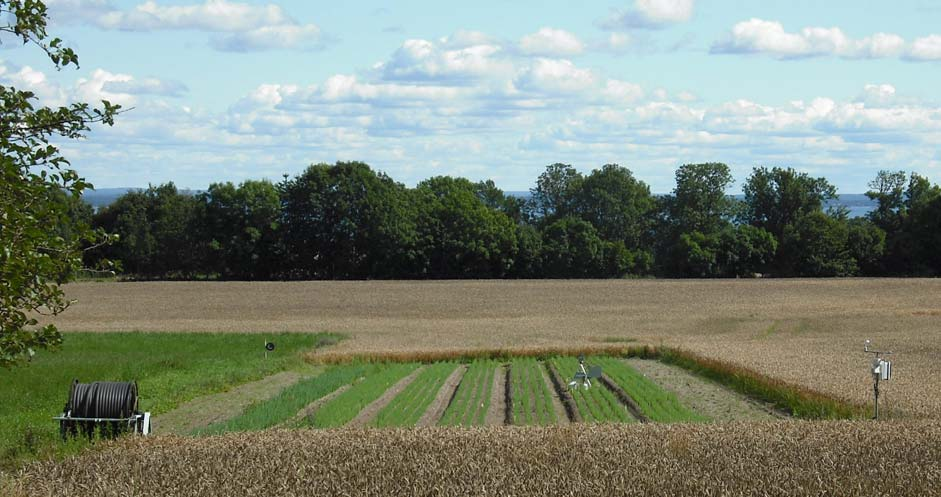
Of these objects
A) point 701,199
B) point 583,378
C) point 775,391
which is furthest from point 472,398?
point 701,199

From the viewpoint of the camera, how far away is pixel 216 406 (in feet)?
96.6

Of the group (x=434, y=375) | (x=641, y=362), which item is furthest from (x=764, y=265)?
(x=434, y=375)

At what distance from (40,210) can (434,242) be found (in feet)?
297

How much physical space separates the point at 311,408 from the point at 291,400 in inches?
41.3

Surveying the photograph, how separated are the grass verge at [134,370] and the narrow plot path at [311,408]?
3.81 metres

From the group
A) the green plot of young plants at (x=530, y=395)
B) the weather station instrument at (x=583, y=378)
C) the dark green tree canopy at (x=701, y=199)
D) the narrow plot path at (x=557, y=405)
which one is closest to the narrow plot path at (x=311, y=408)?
Answer: the green plot of young plants at (x=530, y=395)

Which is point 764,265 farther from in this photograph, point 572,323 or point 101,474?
point 101,474

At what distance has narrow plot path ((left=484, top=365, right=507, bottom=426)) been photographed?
26.3 metres

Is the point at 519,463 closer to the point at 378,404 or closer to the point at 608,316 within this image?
the point at 378,404

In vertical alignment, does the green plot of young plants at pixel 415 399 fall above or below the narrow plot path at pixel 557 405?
below

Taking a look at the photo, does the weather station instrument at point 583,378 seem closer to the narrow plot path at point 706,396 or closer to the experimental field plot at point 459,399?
the experimental field plot at point 459,399

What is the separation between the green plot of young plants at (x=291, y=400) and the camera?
23609 millimetres

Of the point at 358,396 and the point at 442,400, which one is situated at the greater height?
the point at 358,396

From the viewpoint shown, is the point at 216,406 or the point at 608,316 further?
the point at 608,316
